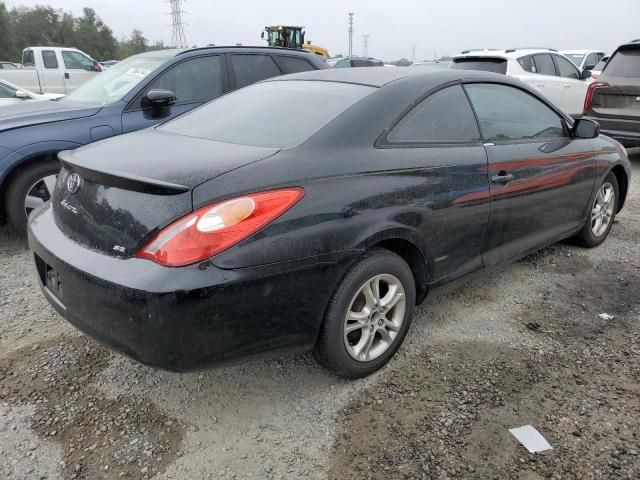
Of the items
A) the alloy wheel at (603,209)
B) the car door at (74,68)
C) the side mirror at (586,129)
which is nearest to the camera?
the side mirror at (586,129)

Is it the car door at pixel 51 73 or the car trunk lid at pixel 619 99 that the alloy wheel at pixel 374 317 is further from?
the car door at pixel 51 73

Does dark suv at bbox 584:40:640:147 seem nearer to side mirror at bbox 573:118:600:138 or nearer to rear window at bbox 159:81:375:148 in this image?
side mirror at bbox 573:118:600:138

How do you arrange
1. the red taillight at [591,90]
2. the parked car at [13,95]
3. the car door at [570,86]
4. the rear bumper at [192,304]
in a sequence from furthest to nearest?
the car door at [570,86] < the parked car at [13,95] < the red taillight at [591,90] < the rear bumper at [192,304]

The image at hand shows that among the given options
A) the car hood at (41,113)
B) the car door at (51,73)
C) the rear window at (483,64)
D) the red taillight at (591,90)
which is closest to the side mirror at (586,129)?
the car hood at (41,113)

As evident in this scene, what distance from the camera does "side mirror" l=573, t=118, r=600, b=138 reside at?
3789 mm

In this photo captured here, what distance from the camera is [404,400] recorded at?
2.50 meters

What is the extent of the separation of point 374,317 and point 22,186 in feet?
10.5

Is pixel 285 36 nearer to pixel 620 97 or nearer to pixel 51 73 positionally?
pixel 51 73

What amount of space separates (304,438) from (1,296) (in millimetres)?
2489

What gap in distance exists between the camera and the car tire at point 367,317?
2369mm

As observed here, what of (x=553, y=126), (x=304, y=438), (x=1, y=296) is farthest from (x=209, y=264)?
(x=553, y=126)

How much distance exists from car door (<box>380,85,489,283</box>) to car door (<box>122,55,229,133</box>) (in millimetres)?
2882

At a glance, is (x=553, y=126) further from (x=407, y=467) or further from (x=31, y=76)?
(x=31, y=76)

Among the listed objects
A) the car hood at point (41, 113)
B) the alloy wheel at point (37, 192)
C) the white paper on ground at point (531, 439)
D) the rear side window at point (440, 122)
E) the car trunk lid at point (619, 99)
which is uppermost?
the rear side window at point (440, 122)
